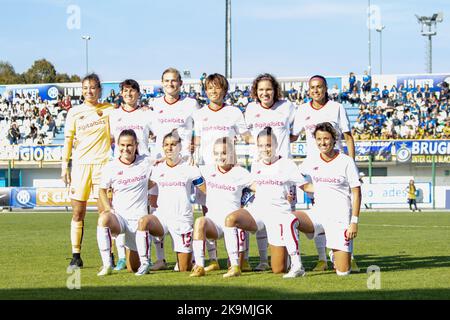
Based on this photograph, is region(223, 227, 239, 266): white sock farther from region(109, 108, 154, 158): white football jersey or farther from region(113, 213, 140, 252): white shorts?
region(109, 108, 154, 158): white football jersey

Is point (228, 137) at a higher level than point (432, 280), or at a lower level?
higher

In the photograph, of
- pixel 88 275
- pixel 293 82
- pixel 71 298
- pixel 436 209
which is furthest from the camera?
pixel 293 82

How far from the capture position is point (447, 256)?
11.3 meters

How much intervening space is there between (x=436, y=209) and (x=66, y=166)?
2514 cm

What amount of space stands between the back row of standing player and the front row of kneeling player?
1.40 feet

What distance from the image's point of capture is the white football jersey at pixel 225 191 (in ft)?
30.6

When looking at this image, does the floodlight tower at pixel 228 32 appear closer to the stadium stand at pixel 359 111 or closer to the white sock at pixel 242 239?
the stadium stand at pixel 359 111

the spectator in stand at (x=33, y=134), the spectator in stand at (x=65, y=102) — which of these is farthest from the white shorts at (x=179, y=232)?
the spectator in stand at (x=65, y=102)

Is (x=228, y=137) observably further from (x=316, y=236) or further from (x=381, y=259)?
(x=381, y=259)

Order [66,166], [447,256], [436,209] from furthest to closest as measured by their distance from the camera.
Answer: [436,209]
[447,256]
[66,166]

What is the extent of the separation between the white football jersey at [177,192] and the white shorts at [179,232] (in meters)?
0.05
